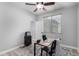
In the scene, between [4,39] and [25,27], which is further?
[25,27]

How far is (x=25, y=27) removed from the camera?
3.68 m

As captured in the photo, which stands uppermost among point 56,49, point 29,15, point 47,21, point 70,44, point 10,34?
point 29,15

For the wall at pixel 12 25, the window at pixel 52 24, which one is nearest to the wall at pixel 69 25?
the window at pixel 52 24

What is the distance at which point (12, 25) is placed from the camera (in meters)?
2.93

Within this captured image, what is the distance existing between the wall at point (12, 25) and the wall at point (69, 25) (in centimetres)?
209

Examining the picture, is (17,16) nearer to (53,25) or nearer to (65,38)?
(53,25)

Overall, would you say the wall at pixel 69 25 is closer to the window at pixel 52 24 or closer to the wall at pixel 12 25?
the window at pixel 52 24

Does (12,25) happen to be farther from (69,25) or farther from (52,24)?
(69,25)

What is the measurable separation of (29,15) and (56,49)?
9.09 ft

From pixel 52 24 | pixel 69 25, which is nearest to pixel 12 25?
pixel 52 24

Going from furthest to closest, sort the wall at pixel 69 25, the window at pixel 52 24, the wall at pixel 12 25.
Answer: the window at pixel 52 24, the wall at pixel 69 25, the wall at pixel 12 25

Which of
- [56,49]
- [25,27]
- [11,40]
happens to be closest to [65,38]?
[56,49]

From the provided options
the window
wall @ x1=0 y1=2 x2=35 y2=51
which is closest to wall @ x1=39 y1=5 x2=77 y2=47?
the window

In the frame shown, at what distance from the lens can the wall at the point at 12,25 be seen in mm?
2537
